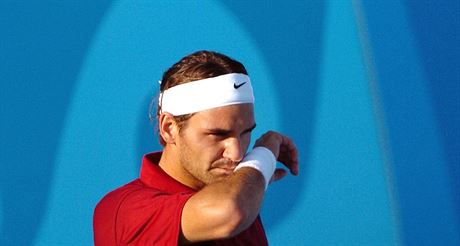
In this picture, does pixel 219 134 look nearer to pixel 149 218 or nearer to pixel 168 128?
pixel 168 128

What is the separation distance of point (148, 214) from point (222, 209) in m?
0.18

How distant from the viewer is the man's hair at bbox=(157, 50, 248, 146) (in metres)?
1.57

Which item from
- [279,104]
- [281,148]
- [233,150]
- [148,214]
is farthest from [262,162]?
[279,104]

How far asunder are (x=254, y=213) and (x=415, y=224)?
1091 mm

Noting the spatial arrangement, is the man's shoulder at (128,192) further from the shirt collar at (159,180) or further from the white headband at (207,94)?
the white headband at (207,94)

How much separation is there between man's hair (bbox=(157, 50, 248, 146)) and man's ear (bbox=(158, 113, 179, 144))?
2cm

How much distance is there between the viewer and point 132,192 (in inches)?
58.6

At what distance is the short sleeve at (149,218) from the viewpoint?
1.30m

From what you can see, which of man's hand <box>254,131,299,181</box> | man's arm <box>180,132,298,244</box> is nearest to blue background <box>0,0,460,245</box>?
man's hand <box>254,131,299,181</box>

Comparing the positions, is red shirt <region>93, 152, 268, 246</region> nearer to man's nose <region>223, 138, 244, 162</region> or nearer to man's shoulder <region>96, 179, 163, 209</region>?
man's shoulder <region>96, 179, 163, 209</region>

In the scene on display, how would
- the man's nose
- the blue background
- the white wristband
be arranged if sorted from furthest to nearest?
the blue background, the man's nose, the white wristband

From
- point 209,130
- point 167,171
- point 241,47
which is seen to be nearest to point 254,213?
point 209,130

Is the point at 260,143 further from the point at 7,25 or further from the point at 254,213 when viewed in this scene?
the point at 7,25

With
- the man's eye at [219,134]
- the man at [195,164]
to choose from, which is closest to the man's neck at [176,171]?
the man at [195,164]
